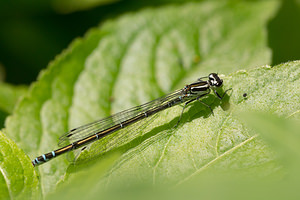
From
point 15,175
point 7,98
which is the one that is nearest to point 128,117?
point 15,175

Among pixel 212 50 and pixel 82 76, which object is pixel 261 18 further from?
pixel 82 76

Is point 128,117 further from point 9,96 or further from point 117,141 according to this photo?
point 9,96

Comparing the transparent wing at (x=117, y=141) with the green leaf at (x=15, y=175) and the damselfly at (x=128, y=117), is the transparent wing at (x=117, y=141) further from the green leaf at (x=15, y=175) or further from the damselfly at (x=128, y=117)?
the green leaf at (x=15, y=175)

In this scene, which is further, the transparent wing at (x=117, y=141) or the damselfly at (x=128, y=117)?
the damselfly at (x=128, y=117)

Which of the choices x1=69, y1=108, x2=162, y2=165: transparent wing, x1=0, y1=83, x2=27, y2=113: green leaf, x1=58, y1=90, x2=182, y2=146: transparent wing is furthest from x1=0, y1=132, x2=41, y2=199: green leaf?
x1=0, y1=83, x2=27, y2=113: green leaf

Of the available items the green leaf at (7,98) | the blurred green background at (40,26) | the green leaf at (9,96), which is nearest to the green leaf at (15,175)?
the green leaf at (7,98)
